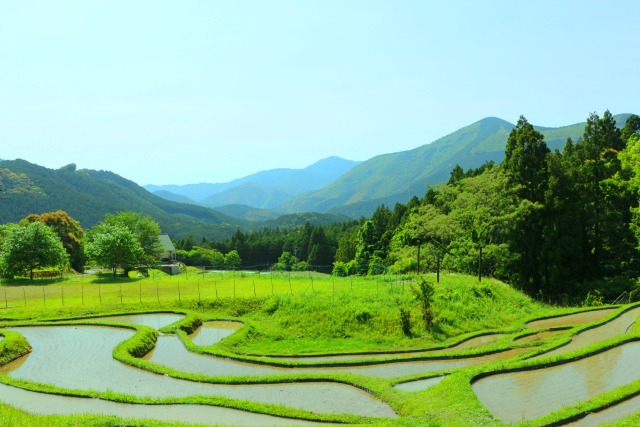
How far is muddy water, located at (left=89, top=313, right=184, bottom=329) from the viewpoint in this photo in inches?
1375

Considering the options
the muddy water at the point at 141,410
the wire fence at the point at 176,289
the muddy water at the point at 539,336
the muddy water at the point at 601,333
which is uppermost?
the wire fence at the point at 176,289

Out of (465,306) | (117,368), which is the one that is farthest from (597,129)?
(117,368)

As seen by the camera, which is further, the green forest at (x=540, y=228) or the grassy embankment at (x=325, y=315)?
the green forest at (x=540, y=228)

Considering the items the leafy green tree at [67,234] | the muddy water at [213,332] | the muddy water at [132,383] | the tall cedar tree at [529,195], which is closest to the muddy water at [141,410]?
the muddy water at [132,383]

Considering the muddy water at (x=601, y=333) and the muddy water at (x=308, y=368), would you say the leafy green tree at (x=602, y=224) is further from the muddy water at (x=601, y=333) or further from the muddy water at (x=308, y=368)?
the muddy water at (x=308, y=368)

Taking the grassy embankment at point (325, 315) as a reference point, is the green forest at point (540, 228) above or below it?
above

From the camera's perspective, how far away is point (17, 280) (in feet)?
179

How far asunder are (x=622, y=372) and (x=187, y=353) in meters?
21.0

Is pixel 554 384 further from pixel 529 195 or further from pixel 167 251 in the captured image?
pixel 167 251

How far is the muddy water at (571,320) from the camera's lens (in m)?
32.5

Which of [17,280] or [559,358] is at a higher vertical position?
[17,280]

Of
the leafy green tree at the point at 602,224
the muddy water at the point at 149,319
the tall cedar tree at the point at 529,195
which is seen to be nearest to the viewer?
the muddy water at the point at 149,319

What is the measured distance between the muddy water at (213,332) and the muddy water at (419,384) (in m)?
13.7

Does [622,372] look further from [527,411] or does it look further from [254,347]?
[254,347]
